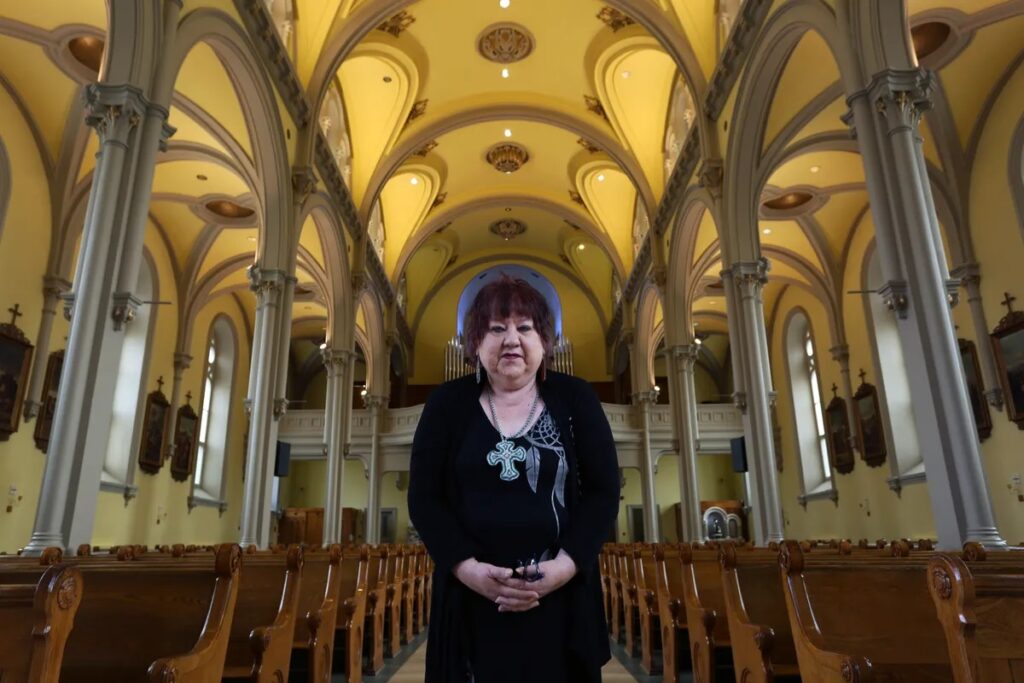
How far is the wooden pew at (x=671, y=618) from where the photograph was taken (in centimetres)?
470

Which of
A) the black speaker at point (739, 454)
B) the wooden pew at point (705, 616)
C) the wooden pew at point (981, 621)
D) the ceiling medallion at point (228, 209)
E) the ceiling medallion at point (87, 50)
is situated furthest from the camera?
the ceiling medallion at point (228, 209)

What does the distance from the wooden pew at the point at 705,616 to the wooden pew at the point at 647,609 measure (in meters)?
→ 0.97

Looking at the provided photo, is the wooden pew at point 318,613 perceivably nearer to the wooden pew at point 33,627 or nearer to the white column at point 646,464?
the wooden pew at point 33,627

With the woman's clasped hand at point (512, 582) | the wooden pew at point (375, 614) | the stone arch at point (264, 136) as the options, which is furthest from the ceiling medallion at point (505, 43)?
the woman's clasped hand at point (512, 582)

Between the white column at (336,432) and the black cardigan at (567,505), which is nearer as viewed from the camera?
the black cardigan at (567,505)

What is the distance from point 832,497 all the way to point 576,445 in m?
16.7

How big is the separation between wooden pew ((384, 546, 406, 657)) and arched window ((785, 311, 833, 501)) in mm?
13379

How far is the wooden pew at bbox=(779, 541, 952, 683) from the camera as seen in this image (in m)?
2.19

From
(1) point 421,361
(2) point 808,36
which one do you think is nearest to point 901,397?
(2) point 808,36

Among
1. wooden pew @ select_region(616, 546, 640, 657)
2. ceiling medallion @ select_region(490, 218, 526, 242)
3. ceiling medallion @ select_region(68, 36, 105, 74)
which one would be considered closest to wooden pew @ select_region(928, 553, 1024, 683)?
wooden pew @ select_region(616, 546, 640, 657)

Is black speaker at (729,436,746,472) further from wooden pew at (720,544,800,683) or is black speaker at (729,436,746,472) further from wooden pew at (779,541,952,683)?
wooden pew at (779,541,952,683)

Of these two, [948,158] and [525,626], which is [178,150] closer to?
[525,626]

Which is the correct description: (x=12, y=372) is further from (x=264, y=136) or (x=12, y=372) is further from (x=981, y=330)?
(x=981, y=330)

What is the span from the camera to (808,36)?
8.77 meters
